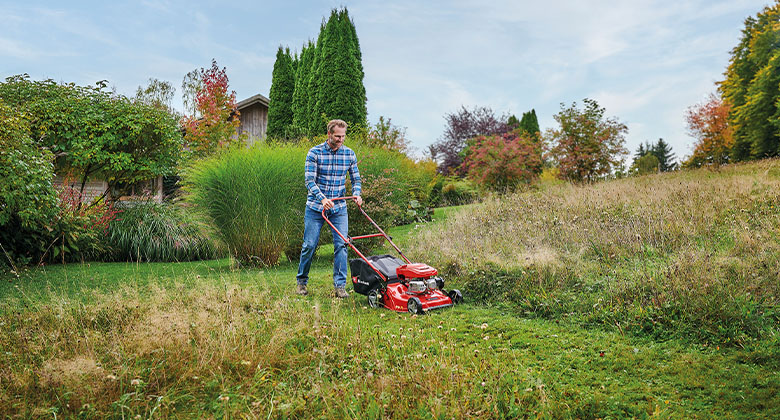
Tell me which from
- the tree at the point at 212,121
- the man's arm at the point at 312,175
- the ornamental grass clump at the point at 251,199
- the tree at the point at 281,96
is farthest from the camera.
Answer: the tree at the point at 281,96

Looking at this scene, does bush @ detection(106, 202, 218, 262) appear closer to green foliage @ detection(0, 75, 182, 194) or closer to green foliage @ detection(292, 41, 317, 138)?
green foliage @ detection(0, 75, 182, 194)

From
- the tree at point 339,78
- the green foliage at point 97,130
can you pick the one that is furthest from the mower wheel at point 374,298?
the tree at point 339,78

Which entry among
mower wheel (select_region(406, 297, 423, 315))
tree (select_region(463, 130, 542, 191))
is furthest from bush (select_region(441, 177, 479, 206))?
mower wheel (select_region(406, 297, 423, 315))

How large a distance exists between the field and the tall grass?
0.02 m

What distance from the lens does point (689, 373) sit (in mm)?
3160

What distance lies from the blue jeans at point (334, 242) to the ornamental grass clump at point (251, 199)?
2.08 meters

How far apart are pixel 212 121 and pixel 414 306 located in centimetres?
1276

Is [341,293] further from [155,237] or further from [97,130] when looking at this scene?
[97,130]

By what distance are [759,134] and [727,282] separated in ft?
56.0

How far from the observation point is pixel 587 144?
15.8 meters

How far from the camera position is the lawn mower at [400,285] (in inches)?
184

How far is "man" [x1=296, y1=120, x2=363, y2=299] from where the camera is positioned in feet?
18.0

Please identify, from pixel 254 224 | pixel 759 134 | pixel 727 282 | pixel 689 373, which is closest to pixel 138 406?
pixel 689 373

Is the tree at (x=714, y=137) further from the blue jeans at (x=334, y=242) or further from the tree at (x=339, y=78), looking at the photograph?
the blue jeans at (x=334, y=242)
